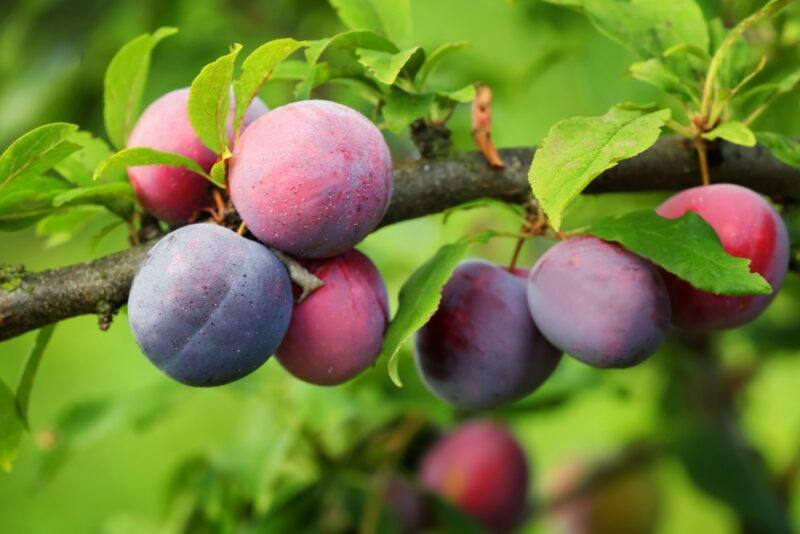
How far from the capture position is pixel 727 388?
1818 millimetres

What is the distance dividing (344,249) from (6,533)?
7.54ft

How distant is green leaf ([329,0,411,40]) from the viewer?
833 mm

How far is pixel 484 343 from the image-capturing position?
78cm

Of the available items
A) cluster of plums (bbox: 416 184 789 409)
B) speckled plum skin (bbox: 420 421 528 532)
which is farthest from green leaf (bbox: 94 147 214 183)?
speckled plum skin (bbox: 420 421 528 532)

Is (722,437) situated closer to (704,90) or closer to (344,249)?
(704,90)

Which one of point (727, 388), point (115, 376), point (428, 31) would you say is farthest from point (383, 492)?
point (115, 376)

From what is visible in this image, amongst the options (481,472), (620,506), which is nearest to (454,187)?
(481,472)

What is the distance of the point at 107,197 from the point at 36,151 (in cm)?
11

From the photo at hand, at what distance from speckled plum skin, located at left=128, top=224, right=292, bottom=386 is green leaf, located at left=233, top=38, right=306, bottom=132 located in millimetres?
92

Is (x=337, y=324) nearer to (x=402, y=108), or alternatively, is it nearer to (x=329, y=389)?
(x=402, y=108)

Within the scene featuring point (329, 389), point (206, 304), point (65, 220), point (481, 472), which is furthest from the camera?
point (481, 472)

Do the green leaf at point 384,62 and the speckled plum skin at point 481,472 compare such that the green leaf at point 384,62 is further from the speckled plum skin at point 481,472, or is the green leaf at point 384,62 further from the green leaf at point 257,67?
the speckled plum skin at point 481,472

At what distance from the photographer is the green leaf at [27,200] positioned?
754 millimetres

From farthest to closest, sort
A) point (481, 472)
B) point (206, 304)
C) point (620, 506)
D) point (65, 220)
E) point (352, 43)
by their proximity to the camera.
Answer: point (620, 506)
point (481, 472)
point (65, 220)
point (352, 43)
point (206, 304)
